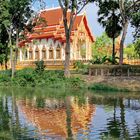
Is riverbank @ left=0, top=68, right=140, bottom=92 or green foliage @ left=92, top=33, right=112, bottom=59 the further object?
green foliage @ left=92, top=33, right=112, bottom=59

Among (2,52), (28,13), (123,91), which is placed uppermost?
(28,13)

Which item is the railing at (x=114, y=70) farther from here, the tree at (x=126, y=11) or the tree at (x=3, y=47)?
the tree at (x=3, y=47)

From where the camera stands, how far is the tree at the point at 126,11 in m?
44.7

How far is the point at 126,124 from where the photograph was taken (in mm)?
19109

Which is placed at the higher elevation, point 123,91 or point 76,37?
point 76,37

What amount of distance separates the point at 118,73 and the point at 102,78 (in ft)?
5.40

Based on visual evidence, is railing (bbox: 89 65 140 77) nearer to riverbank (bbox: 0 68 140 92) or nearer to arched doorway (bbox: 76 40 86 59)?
riverbank (bbox: 0 68 140 92)

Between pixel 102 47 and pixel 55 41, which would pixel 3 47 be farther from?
pixel 102 47

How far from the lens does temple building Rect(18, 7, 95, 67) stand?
68875mm

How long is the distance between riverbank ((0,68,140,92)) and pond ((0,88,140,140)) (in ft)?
24.3

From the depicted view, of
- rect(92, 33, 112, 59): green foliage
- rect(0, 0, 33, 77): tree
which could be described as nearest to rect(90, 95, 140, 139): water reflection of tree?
rect(0, 0, 33, 77): tree

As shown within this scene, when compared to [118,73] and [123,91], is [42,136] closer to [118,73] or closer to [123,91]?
[123,91]

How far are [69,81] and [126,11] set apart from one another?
10319 mm

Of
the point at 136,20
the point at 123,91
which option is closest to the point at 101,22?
the point at 136,20
